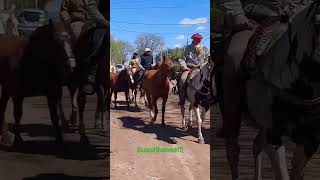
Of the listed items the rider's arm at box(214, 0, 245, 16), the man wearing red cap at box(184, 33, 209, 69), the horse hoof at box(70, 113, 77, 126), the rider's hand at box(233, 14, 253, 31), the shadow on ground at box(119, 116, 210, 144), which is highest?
the rider's arm at box(214, 0, 245, 16)

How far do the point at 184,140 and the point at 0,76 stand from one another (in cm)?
174

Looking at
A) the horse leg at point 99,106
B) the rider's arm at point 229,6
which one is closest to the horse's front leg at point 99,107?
the horse leg at point 99,106

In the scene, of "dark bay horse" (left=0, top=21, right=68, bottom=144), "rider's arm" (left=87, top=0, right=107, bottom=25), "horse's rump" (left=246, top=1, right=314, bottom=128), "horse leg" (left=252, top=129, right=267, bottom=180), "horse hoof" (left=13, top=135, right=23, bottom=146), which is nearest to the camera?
"horse's rump" (left=246, top=1, right=314, bottom=128)

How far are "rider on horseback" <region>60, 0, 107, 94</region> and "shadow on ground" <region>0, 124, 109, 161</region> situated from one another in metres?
0.50

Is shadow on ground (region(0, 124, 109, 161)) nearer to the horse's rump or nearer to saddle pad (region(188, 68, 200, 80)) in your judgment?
saddle pad (region(188, 68, 200, 80))

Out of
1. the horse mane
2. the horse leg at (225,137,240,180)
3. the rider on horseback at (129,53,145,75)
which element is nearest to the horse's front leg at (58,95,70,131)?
the horse mane

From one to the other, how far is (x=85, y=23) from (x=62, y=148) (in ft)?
3.71

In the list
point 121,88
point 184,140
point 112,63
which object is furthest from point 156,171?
point 112,63

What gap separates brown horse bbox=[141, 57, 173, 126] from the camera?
381 centimetres

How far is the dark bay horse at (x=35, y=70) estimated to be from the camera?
3768 millimetres

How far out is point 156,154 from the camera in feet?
12.3

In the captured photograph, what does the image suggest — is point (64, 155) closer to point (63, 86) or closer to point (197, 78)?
point (63, 86)

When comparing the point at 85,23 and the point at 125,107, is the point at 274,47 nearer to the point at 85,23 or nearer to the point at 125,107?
the point at 125,107

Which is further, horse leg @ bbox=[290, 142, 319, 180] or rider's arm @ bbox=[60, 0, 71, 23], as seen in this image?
rider's arm @ bbox=[60, 0, 71, 23]
